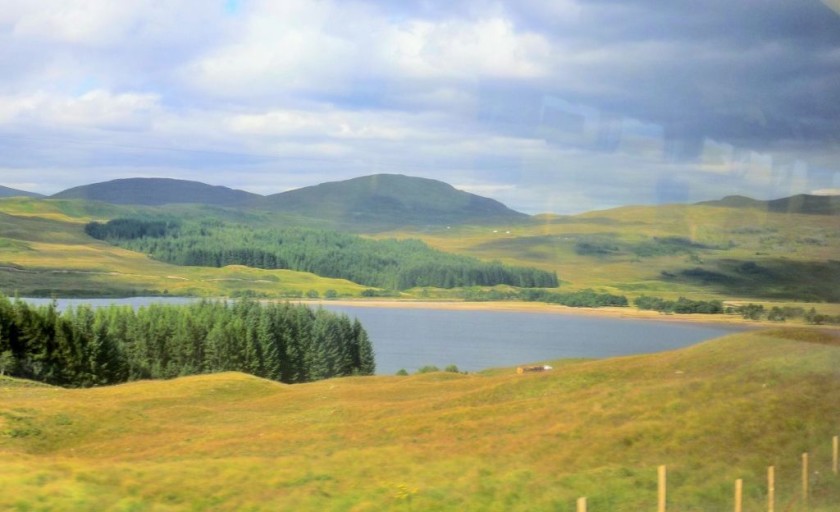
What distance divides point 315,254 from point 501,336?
52324 mm

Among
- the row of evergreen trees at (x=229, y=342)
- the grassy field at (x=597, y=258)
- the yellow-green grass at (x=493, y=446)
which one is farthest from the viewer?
the row of evergreen trees at (x=229, y=342)

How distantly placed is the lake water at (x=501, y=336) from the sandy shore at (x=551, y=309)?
1.43 ft

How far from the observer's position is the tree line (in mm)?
90312

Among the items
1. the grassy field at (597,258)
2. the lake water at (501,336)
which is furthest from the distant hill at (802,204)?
Answer: the lake water at (501,336)

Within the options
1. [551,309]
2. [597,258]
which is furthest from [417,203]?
[551,309]

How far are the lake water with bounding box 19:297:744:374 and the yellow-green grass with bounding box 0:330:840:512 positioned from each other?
1050 inches

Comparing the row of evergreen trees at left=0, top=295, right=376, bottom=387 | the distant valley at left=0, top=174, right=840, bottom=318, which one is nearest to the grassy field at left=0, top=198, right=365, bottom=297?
the distant valley at left=0, top=174, right=840, bottom=318

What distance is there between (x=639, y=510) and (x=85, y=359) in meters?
62.2

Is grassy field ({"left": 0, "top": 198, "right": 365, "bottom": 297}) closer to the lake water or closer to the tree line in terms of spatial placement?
→ the tree line

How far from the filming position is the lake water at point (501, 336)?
62.3 meters

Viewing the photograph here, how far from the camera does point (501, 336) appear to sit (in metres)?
74.9

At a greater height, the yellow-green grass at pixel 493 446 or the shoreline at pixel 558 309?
the shoreline at pixel 558 309

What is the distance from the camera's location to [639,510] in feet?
49.2

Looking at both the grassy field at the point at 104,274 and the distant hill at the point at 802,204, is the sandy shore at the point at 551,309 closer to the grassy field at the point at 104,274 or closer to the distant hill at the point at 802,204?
the distant hill at the point at 802,204
